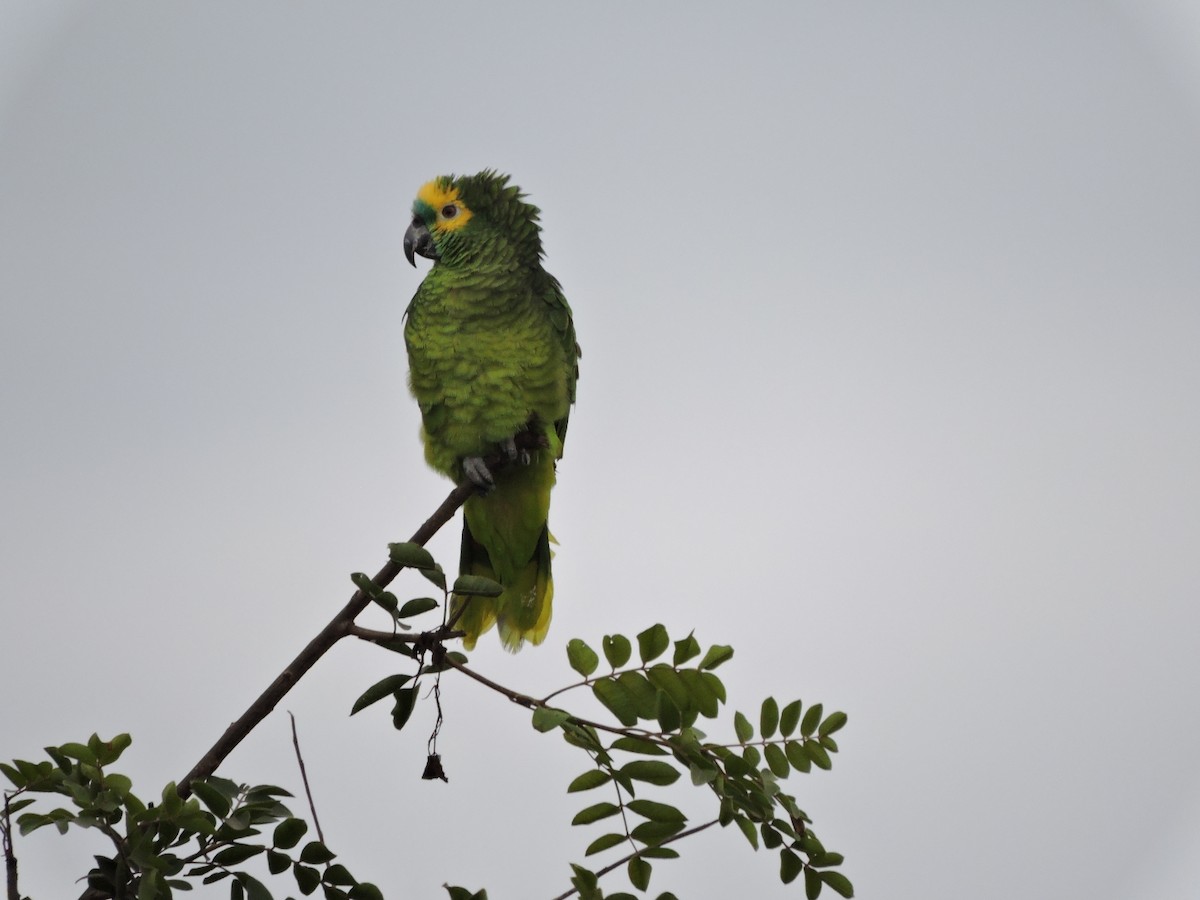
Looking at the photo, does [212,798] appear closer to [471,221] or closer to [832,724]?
[832,724]

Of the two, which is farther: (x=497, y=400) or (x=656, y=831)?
(x=497, y=400)

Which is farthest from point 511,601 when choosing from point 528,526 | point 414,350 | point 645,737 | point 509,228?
point 645,737

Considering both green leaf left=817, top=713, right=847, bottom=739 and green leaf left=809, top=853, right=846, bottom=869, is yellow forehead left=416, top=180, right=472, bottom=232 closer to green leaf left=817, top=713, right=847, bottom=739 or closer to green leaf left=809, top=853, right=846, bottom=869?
green leaf left=817, top=713, right=847, bottom=739

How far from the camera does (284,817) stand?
35.6 inches

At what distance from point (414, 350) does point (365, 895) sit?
94cm

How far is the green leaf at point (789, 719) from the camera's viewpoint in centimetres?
94

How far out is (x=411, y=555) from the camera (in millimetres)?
876

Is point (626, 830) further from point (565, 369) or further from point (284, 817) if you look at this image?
point (565, 369)

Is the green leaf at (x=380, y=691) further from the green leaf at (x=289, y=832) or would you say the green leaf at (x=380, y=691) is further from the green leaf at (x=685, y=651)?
the green leaf at (x=685, y=651)

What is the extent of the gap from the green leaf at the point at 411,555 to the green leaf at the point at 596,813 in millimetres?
257

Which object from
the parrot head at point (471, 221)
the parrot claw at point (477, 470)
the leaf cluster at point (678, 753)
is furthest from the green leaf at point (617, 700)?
the parrot head at point (471, 221)

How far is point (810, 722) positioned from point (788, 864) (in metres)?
0.13

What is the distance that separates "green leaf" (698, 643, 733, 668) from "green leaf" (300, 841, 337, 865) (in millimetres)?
381

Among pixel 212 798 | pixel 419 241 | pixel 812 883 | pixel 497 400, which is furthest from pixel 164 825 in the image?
pixel 419 241
